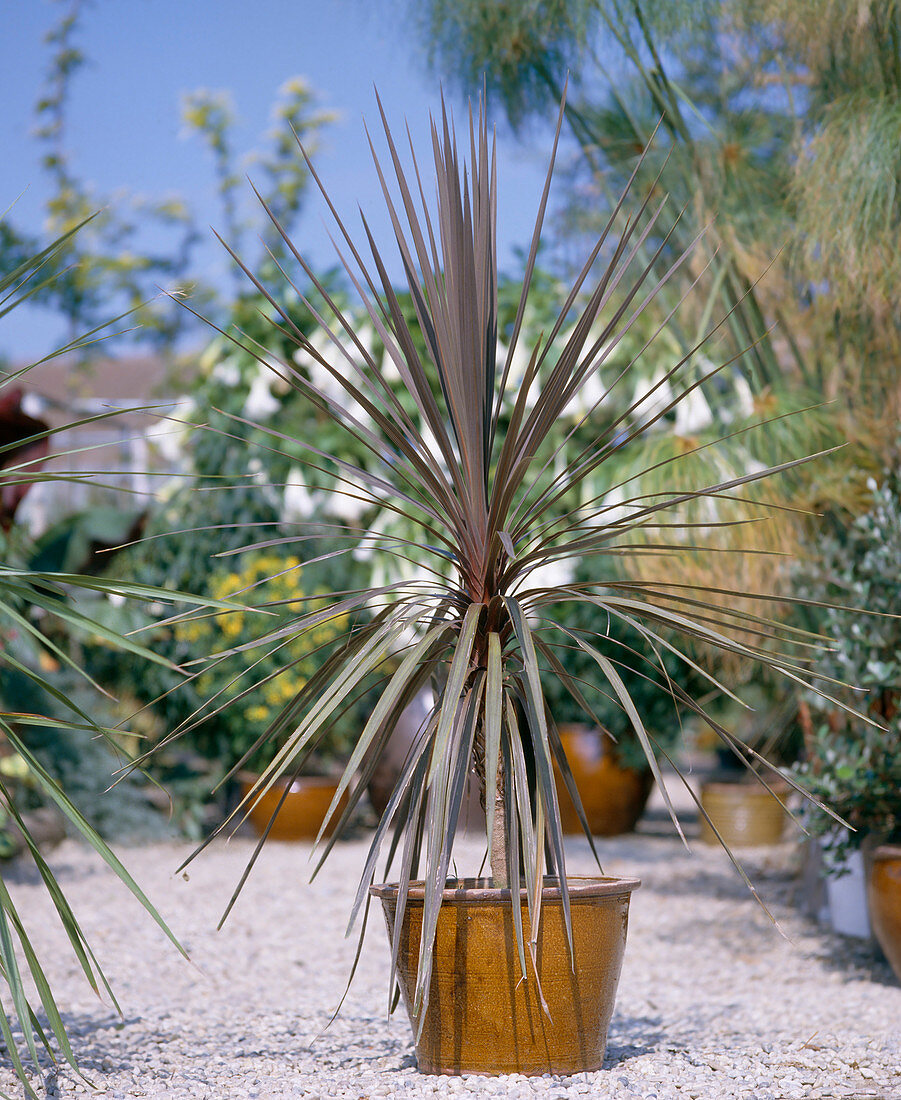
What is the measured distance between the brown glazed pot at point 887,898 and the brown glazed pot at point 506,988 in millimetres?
1246

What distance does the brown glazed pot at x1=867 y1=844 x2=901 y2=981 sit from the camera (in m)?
2.77

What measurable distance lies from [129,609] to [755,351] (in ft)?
Answer: 10.9

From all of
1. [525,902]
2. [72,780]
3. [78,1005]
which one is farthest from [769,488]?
[72,780]

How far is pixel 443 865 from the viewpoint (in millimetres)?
1610

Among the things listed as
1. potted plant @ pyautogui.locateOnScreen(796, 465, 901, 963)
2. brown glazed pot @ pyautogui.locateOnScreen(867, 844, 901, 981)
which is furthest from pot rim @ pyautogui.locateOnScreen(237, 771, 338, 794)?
brown glazed pot @ pyautogui.locateOnScreen(867, 844, 901, 981)

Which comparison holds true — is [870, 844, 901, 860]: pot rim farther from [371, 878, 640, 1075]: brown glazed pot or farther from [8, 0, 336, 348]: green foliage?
[8, 0, 336, 348]: green foliage

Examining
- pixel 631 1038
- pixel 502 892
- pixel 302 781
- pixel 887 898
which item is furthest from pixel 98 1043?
pixel 302 781

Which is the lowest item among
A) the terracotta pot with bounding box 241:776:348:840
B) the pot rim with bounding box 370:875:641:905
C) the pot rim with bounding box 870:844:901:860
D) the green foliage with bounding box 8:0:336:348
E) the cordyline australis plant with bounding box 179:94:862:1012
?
the terracotta pot with bounding box 241:776:348:840

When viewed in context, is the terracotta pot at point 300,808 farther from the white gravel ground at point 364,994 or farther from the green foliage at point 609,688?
the green foliage at point 609,688

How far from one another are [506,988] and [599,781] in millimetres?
3742

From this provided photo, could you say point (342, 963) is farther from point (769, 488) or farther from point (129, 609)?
point (129, 609)

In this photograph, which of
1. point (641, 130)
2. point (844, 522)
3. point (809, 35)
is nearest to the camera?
point (809, 35)

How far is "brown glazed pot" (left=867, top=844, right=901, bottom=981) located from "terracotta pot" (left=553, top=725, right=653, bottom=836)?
250 cm

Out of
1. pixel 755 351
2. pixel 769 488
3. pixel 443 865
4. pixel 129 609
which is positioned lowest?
pixel 443 865
